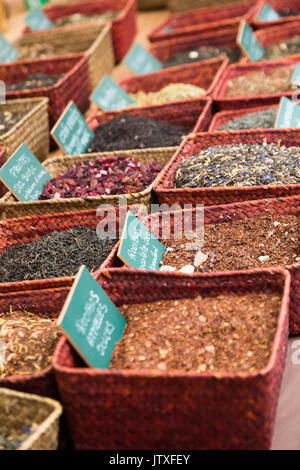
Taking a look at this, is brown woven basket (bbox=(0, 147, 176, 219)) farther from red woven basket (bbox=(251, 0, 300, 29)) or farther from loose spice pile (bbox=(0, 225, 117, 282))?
red woven basket (bbox=(251, 0, 300, 29))

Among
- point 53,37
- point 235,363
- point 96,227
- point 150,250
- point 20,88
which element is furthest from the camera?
point 53,37

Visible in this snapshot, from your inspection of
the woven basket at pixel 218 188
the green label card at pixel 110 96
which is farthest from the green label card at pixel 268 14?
the woven basket at pixel 218 188

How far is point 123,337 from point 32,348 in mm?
254

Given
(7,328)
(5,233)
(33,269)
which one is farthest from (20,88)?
(7,328)

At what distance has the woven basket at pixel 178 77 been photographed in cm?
354

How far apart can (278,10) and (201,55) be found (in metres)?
1.00

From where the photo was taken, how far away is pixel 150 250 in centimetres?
190

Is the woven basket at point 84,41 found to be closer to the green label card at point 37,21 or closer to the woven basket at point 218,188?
the green label card at point 37,21

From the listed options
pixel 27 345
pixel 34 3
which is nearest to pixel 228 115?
pixel 27 345

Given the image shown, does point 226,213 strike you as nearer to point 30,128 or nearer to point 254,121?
point 254,121

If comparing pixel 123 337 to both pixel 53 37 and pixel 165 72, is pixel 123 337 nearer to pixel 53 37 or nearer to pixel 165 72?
pixel 165 72

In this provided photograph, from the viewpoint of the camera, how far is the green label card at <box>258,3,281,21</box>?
4094mm

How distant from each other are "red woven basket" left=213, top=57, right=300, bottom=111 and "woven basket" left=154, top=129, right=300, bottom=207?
47cm

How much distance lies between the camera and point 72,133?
2.78 meters
